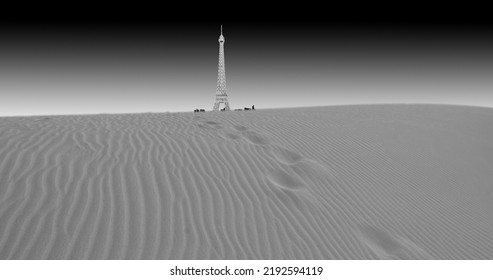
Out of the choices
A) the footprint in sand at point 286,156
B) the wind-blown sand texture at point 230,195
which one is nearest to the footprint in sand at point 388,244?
the wind-blown sand texture at point 230,195

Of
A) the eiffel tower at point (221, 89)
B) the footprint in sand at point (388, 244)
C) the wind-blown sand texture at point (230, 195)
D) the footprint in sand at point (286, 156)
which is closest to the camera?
the wind-blown sand texture at point (230, 195)

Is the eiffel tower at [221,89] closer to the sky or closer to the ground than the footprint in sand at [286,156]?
closer to the sky

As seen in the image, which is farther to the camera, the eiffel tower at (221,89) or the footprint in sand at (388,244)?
the eiffel tower at (221,89)

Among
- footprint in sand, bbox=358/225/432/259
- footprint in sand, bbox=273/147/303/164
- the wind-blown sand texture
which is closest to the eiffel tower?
the wind-blown sand texture

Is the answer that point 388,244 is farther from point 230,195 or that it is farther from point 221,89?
point 221,89

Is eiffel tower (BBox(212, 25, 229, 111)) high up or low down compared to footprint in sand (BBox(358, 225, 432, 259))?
up

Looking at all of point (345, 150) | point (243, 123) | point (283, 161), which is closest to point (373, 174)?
point (345, 150)

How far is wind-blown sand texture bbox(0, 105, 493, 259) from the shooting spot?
13.6 ft

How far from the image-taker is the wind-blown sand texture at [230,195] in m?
4.15

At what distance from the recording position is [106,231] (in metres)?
4.15

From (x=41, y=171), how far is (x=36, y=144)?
1.63 meters

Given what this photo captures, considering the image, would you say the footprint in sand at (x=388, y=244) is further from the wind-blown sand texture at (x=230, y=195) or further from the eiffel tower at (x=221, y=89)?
the eiffel tower at (x=221, y=89)

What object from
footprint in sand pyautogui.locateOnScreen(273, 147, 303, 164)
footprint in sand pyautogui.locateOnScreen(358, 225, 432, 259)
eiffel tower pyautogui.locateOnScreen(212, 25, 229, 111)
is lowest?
footprint in sand pyautogui.locateOnScreen(358, 225, 432, 259)

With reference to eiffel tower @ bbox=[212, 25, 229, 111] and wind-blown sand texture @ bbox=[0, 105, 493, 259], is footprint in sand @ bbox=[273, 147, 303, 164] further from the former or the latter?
eiffel tower @ bbox=[212, 25, 229, 111]
